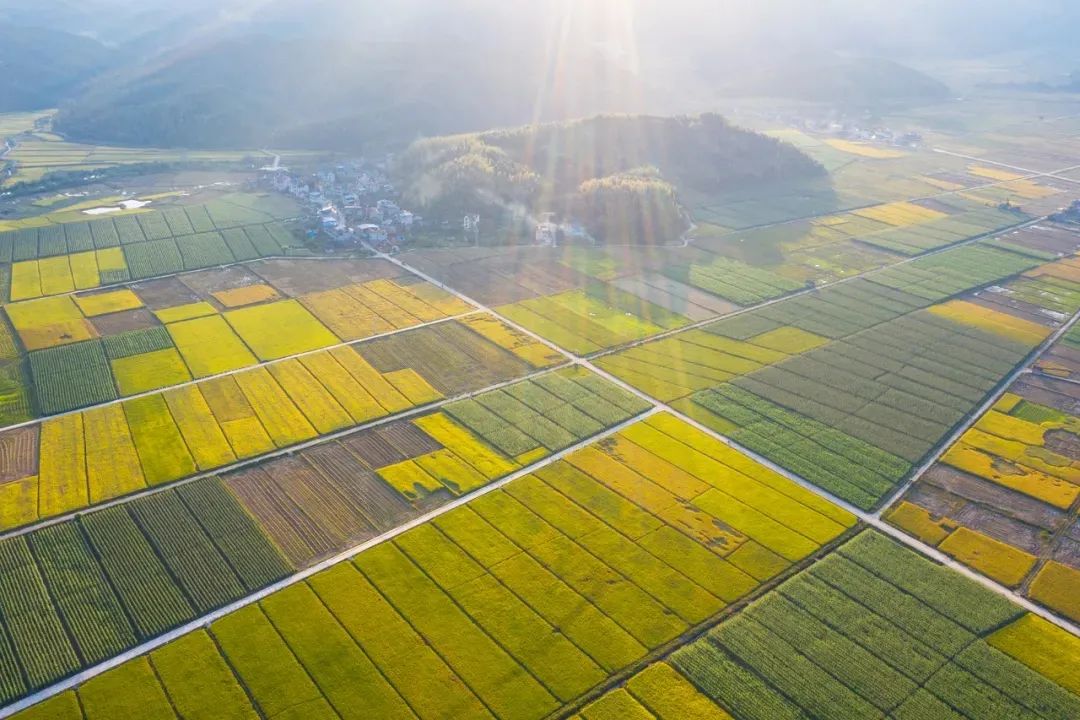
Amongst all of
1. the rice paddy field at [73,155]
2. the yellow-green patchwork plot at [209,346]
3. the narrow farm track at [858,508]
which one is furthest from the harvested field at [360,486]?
the rice paddy field at [73,155]

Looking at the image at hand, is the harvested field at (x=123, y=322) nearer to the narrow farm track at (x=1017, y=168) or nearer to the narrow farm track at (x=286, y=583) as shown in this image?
the narrow farm track at (x=286, y=583)

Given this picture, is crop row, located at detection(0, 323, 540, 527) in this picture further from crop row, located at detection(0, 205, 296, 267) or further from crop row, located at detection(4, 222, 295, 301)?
crop row, located at detection(0, 205, 296, 267)

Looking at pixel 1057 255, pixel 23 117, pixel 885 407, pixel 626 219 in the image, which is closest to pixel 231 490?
pixel 885 407

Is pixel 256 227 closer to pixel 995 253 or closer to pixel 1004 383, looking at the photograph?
pixel 1004 383

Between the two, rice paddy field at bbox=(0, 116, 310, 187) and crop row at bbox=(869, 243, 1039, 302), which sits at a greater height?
rice paddy field at bbox=(0, 116, 310, 187)

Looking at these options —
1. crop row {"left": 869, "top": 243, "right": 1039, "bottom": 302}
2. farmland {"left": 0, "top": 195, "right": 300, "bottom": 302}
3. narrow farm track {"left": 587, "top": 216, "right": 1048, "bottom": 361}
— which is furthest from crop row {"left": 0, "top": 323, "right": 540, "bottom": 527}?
crop row {"left": 869, "top": 243, "right": 1039, "bottom": 302}

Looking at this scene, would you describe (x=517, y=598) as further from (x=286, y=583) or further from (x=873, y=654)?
(x=873, y=654)

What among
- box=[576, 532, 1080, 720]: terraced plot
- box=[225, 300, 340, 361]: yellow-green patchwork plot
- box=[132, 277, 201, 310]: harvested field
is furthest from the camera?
box=[132, 277, 201, 310]: harvested field
